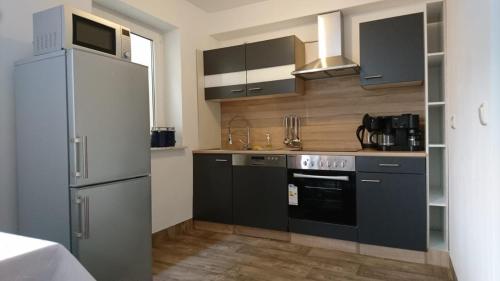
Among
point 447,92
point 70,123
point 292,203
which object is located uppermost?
point 447,92

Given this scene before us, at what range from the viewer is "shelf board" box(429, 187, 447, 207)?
8.02 feet

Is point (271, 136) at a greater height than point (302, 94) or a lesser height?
lesser

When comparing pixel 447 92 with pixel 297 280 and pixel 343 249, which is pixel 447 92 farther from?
pixel 297 280

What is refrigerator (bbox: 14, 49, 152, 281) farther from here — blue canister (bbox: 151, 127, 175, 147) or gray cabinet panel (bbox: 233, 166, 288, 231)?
gray cabinet panel (bbox: 233, 166, 288, 231)

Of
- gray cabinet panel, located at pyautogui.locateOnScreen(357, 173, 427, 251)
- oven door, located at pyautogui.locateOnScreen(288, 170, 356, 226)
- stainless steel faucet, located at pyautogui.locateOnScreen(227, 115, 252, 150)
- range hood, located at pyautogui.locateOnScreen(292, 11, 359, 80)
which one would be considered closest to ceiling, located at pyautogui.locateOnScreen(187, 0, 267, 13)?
range hood, located at pyautogui.locateOnScreen(292, 11, 359, 80)

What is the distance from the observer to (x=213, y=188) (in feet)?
11.0

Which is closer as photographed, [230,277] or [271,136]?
[230,277]

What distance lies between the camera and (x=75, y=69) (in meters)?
1.65

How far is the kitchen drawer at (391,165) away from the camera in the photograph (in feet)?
8.02

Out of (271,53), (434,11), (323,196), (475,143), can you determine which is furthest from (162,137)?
(434,11)

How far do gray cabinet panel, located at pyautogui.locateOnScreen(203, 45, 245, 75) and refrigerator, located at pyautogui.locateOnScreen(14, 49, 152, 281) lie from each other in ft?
5.18

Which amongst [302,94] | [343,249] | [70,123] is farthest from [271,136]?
[70,123]

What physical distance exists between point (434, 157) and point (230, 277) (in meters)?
2.16

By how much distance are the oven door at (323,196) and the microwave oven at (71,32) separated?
189 centimetres
